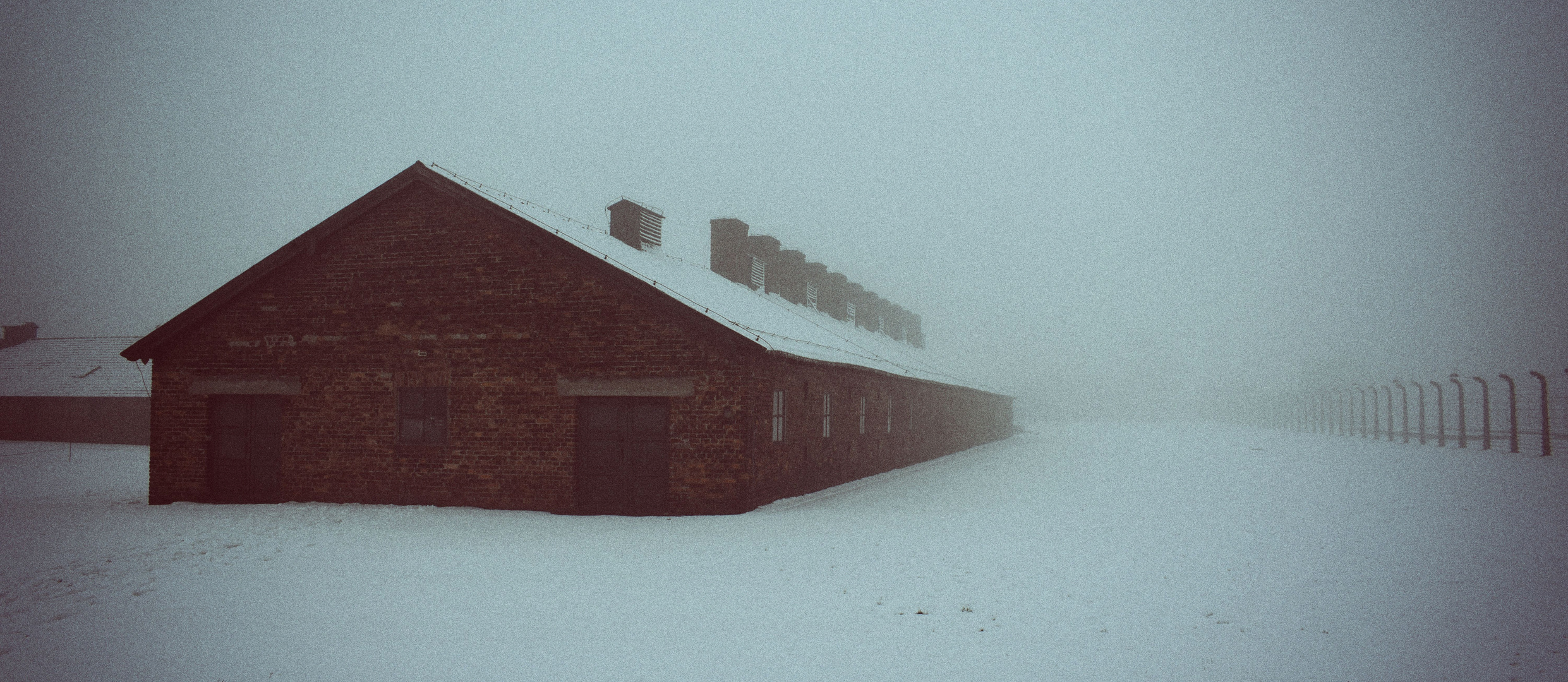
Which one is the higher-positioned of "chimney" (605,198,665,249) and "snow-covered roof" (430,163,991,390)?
"chimney" (605,198,665,249)

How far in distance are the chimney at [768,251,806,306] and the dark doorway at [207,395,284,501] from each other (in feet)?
51.1

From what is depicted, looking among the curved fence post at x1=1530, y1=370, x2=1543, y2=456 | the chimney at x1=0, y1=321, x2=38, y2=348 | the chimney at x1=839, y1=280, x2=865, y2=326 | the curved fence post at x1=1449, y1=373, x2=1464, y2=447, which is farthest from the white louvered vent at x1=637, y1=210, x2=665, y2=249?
the chimney at x1=0, y1=321, x2=38, y2=348

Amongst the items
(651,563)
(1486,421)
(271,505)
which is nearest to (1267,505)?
→ (651,563)

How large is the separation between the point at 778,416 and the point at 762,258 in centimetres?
1367

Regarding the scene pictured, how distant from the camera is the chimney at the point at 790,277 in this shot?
96.4ft

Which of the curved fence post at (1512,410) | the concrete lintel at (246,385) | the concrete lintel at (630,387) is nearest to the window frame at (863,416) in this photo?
the concrete lintel at (630,387)

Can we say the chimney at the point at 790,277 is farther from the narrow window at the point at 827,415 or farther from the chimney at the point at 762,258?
the narrow window at the point at 827,415

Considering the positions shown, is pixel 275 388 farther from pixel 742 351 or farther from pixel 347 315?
pixel 742 351

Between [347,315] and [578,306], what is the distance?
4457mm

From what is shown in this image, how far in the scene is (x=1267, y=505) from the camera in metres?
15.8

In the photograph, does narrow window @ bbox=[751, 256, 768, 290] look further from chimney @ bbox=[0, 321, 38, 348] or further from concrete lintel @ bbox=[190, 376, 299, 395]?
chimney @ bbox=[0, 321, 38, 348]

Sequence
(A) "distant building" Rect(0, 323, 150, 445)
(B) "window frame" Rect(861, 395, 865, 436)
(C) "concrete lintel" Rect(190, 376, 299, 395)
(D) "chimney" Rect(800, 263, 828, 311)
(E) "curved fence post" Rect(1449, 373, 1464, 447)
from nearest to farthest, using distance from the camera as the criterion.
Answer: (C) "concrete lintel" Rect(190, 376, 299, 395), (B) "window frame" Rect(861, 395, 865, 436), (E) "curved fence post" Rect(1449, 373, 1464, 447), (D) "chimney" Rect(800, 263, 828, 311), (A) "distant building" Rect(0, 323, 150, 445)

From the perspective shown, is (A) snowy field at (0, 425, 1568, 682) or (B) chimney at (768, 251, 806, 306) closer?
(A) snowy field at (0, 425, 1568, 682)

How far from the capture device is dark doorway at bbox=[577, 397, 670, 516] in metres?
14.5
